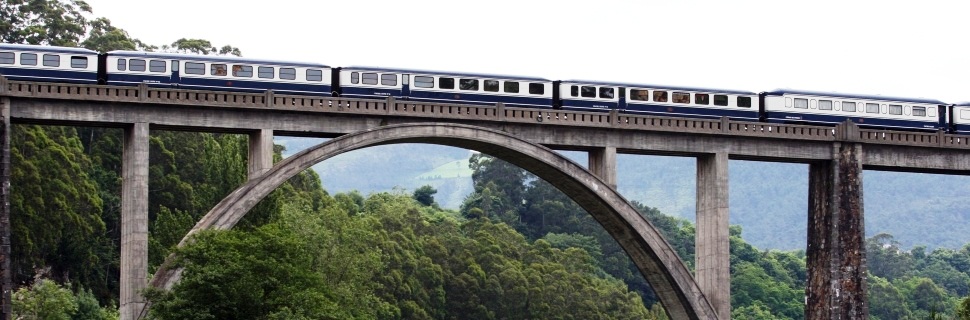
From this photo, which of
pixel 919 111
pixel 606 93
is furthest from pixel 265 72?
pixel 919 111

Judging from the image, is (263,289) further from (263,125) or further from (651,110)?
(651,110)

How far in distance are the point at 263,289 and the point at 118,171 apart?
161ft

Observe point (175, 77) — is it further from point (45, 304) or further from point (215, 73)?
point (45, 304)

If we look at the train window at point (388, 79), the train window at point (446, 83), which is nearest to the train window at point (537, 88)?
the train window at point (446, 83)

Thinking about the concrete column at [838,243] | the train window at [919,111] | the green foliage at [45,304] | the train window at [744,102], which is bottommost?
the green foliage at [45,304]

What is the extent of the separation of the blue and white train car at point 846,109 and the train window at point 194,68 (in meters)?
26.4

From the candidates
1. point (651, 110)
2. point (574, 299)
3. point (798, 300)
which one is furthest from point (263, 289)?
point (798, 300)

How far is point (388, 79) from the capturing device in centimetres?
7806

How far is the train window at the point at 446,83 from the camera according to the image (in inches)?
3105

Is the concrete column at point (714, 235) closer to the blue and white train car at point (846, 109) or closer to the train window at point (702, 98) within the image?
the train window at point (702, 98)

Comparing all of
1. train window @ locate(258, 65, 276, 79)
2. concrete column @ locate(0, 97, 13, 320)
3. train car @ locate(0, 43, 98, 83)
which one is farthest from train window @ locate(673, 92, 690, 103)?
concrete column @ locate(0, 97, 13, 320)

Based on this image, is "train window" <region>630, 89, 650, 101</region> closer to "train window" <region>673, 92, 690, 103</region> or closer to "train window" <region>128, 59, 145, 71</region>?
"train window" <region>673, 92, 690, 103</region>

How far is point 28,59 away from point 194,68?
6697mm

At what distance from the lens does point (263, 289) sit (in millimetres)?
69625
